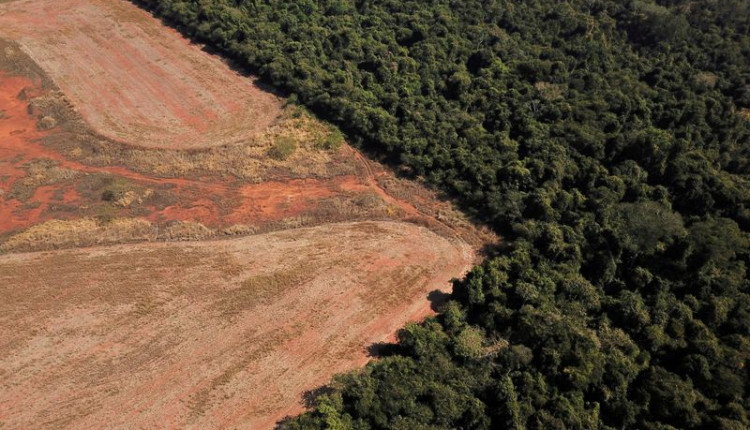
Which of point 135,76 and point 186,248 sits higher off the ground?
point 135,76

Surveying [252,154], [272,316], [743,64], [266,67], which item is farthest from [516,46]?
[272,316]

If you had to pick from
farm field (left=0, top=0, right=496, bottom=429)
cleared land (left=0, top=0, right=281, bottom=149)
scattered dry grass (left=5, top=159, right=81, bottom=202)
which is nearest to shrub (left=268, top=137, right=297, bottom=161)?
farm field (left=0, top=0, right=496, bottom=429)

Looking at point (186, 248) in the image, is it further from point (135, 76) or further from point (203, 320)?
point (135, 76)

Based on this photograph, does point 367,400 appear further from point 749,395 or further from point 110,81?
point 110,81

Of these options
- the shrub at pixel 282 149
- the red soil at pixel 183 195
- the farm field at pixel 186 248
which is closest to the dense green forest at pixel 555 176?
the farm field at pixel 186 248

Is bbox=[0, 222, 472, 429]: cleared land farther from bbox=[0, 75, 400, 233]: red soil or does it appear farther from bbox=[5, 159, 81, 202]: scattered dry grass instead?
bbox=[5, 159, 81, 202]: scattered dry grass

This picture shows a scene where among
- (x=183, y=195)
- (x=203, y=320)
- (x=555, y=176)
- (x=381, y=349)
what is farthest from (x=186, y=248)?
(x=555, y=176)
